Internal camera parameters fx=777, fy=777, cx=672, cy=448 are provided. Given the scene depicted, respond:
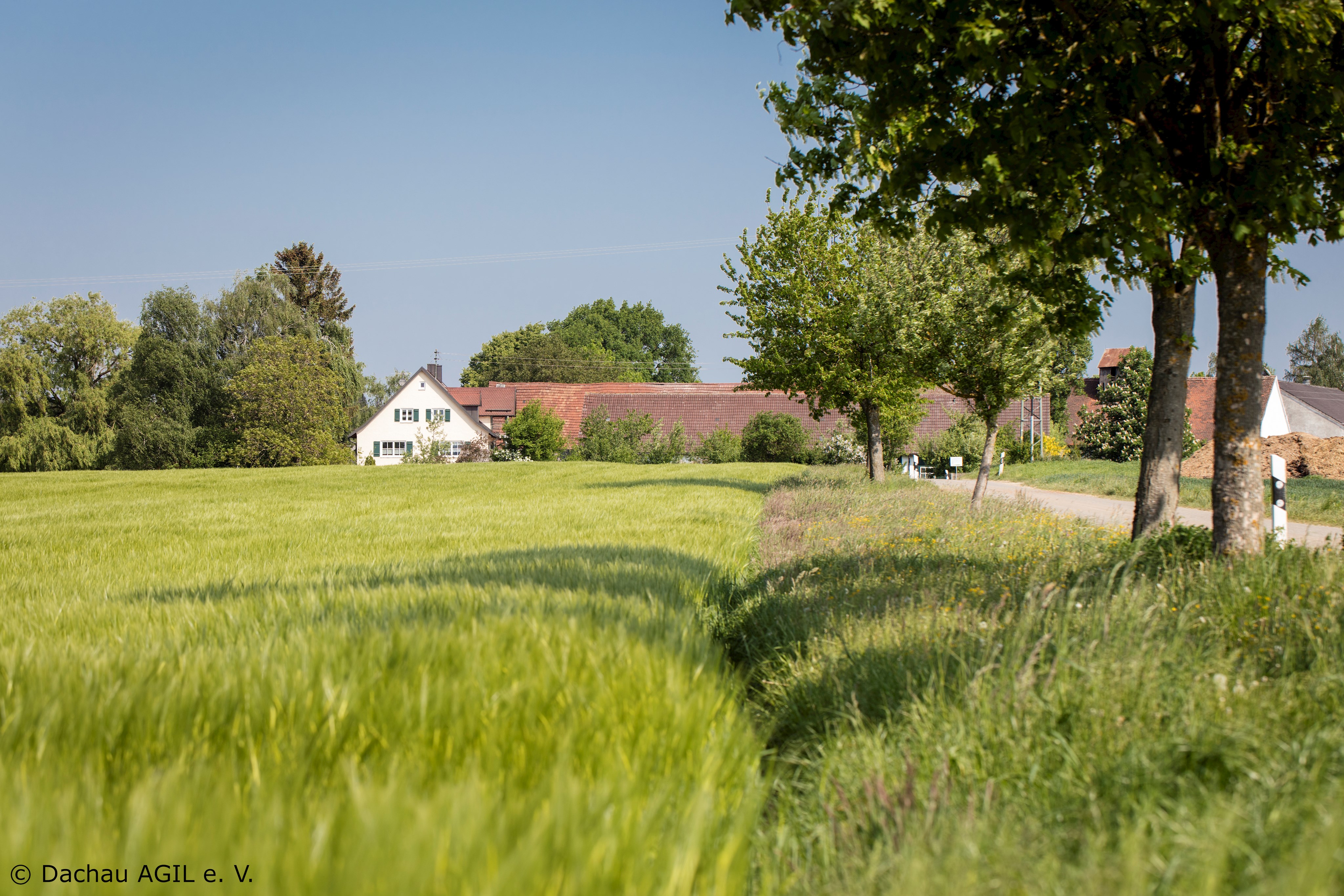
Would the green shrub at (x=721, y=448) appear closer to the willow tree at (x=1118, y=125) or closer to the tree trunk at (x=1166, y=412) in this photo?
the tree trunk at (x=1166, y=412)

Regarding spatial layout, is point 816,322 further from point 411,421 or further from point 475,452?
point 411,421

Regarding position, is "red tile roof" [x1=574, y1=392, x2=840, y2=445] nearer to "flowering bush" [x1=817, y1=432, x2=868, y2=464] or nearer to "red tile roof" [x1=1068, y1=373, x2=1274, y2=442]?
"flowering bush" [x1=817, y1=432, x2=868, y2=464]

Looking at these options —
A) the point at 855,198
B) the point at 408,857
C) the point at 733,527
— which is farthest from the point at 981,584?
the point at 733,527

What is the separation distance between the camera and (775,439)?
46344 millimetres

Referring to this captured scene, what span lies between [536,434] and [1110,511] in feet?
133

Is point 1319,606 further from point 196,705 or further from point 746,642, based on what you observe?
point 196,705

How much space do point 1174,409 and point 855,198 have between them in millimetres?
3385

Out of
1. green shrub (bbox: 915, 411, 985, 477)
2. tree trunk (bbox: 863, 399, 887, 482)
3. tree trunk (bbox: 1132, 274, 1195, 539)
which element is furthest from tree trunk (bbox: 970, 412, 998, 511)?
green shrub (bbox: 915, 411, 985, 477)

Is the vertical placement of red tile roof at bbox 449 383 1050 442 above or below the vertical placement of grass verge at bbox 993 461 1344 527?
above

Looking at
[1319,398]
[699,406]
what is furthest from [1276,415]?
[699,406]

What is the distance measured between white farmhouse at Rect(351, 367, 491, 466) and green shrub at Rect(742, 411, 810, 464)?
2940cm

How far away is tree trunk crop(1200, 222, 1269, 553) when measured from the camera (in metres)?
5.05

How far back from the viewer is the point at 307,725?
214 centimetres

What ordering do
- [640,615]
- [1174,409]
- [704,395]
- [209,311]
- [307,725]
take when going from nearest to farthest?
[307,725] → [640,615] → [1174,409] → [209,311] → [704,395]
